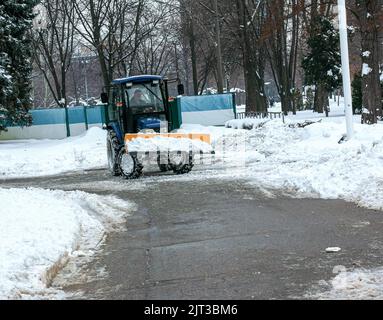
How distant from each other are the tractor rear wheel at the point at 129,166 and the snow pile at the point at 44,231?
3248mm

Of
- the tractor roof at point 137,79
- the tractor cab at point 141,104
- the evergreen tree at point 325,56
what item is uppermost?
the evergreen tree at point 325,56

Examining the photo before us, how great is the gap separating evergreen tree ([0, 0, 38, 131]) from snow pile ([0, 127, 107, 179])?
2.34 metres

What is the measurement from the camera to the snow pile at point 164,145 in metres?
15.7

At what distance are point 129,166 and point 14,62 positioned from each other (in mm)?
18873

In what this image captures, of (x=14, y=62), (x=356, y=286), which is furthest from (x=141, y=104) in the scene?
(x=14, y=62)

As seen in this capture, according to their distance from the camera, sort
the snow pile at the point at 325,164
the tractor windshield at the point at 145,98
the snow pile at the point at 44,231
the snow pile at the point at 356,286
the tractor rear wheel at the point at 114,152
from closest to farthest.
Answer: the snow pile at the point at 356,286 < the snow pile at the point at 44,231 < the snow pile at the point at 325,164 < the tractor windshield at the point at 145,98 < the tractor rear wheel at the point at 114,152

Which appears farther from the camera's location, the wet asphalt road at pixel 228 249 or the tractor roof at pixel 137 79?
the tractor roof at pixel 137 79

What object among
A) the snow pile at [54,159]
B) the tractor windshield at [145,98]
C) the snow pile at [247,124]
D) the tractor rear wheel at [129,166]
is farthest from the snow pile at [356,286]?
the snow pile at [247,124]

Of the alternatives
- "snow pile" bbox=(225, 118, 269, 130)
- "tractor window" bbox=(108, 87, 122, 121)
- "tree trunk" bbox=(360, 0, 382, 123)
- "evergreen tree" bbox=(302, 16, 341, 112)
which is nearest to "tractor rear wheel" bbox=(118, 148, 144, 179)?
"tractor window" bbox=(108, 87, 122, 121)

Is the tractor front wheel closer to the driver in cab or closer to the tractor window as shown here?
the driver in cab

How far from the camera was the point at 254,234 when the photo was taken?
8.66 metres

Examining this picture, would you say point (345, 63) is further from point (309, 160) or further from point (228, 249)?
point (228, 249)

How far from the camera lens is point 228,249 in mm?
7801

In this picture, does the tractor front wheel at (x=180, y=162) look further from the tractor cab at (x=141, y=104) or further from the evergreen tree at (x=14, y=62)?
the evergreen tree at (x=14, y=62)
